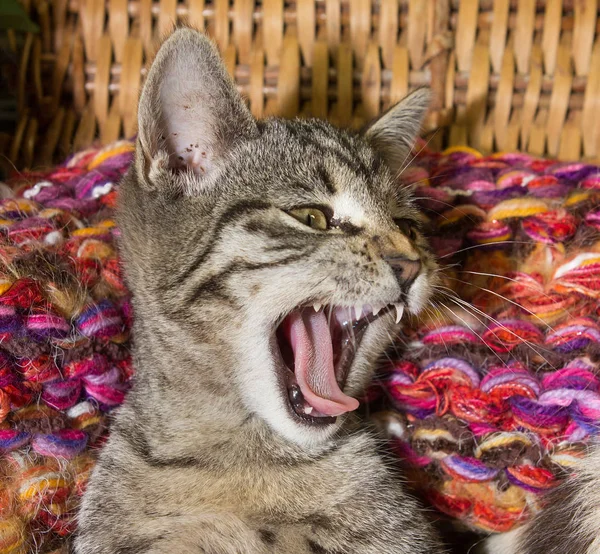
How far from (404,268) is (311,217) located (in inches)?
6.3

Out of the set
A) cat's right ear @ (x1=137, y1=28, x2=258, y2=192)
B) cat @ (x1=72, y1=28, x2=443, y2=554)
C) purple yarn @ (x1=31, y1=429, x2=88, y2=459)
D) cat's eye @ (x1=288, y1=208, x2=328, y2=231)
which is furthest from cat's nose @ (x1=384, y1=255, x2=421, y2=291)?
purple yarn @ (x1=31, y1=429, x2=88, y2=459)

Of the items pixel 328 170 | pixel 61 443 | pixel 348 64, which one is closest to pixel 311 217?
pixel 328 170

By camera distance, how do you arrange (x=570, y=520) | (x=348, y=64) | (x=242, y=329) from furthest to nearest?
(x=348, y=64)
(x=570, y=520)
(x=242, y=329)

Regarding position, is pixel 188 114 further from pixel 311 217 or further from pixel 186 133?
pixel 311 217

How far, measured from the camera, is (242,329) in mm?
990

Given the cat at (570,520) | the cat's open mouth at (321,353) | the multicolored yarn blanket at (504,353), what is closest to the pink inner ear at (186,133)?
the cat's open mouth at (321,353)

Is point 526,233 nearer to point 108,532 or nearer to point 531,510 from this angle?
point 531,510

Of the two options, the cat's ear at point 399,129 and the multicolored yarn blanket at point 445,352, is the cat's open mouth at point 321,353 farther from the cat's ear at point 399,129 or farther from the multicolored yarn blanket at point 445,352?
the cat's ear at point 399,129

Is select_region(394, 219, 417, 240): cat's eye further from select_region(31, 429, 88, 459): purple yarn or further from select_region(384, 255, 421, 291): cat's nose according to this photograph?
select_region(31, 429, 88, 459): purple yarn

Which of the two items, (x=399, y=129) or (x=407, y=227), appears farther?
(x=399, y=129)

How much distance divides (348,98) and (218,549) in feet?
3.81

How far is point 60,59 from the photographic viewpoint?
1792 millimetres

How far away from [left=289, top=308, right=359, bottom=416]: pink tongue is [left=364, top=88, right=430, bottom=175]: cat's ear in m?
0.41

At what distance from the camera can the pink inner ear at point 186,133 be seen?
1043 mm
